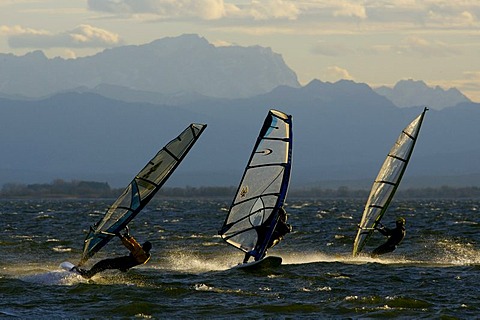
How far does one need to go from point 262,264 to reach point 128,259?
350 centimetres

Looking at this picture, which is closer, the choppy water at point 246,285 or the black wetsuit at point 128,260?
the choppy water at point 246,285

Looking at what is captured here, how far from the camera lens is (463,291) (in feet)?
67.3

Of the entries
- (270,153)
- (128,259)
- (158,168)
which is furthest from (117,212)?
(270,153)

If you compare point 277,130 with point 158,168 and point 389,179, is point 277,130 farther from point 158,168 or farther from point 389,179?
point 389,179

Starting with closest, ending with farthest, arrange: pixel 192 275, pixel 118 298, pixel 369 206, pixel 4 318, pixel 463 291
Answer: pixel 4 318
pixel 118 298
pixel 463 291
pixel 192 275
pixel 369 206

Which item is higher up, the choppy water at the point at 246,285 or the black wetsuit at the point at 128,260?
the black wetsuit at the point at 128,260

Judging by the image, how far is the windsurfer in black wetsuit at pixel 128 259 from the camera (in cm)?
2086

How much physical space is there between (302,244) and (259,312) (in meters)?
16.5

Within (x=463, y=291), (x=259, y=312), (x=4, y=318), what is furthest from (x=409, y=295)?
(x=4, y=318)

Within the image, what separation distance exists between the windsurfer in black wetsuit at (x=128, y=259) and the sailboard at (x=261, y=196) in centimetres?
298

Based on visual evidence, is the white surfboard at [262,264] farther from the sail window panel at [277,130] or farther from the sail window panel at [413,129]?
the sail window panel at [413,129]

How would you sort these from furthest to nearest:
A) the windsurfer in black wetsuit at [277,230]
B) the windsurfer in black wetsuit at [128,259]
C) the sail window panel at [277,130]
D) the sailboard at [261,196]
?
→ the windsurfer in black wetsuit at [277,230]
the sailboard at [261,196]
the sail window panel at [277,130]
the windsurfer in black wetsuit at [128,259]

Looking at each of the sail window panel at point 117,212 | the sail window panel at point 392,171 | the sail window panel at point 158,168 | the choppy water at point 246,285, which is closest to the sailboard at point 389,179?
the sail window panel at point 392,171

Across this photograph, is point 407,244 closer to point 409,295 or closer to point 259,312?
point 409,295
